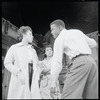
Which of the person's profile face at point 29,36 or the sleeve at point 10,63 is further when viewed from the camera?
the person's profile face at point 29,36

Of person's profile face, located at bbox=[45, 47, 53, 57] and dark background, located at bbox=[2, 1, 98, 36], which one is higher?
dark background, located at bbox=[2, 1, 98, 36]

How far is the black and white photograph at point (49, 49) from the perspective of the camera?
1832 millimetres

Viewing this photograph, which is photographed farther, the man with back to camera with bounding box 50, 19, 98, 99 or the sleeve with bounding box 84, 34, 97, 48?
the sleeve with bounding box 84, 34, 97, 48

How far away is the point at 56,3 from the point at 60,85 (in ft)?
2.64

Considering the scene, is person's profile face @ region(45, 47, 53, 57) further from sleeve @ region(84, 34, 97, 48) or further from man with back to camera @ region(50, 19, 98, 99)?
sleeve @ region(84, 34, 97, 48)

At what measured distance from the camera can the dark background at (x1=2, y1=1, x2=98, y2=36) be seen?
7.23 ft

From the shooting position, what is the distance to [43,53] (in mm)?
2174

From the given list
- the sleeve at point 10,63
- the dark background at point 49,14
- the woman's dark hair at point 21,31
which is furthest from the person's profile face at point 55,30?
the sleeve at point 10,63

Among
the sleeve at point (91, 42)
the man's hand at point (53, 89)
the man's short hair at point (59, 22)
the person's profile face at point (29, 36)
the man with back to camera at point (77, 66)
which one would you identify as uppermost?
the man's short hair at point (59, 22)

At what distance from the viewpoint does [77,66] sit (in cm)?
182

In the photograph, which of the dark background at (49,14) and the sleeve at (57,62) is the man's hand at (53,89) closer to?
the sleeve at (57,62)

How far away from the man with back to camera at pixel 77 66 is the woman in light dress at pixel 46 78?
14 centimetres

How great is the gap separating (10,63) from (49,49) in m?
0.39

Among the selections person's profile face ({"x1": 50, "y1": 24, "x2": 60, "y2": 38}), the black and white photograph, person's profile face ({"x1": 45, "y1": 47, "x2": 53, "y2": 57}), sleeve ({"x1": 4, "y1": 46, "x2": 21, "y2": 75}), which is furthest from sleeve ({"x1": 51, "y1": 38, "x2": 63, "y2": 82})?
sleeve ({"x1": 4, "y1": 46, "x2": 21, "y2": 75})
